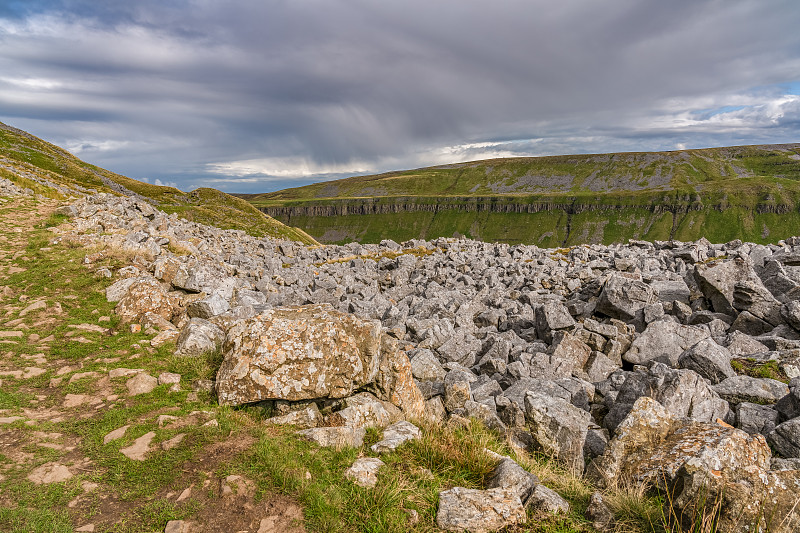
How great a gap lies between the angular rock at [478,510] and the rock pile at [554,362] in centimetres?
17

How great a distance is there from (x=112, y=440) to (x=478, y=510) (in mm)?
6829

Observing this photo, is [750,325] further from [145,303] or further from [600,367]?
[145,303]

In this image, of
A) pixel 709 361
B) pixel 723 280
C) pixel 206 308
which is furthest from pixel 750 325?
pixel 206 308

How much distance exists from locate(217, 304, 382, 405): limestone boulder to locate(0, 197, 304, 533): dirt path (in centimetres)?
76

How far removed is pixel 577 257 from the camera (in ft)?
137

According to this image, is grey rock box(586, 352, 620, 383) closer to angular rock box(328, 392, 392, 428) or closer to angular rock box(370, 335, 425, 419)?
angular rock box(370, 335, 425, 419)

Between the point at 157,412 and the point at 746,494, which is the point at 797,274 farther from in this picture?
the point at 157,412

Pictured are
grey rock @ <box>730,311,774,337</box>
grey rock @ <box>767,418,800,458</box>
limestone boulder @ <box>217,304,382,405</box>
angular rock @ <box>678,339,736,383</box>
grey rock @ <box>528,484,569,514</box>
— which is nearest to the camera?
grey rock @ <box>528,484,569,514</box>

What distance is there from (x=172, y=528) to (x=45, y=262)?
18.9 metres

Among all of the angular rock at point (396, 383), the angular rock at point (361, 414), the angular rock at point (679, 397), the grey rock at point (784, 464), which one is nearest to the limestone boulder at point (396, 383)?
the angular rock at point (396, 383)

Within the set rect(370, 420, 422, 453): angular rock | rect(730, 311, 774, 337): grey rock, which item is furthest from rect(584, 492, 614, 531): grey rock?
rect(730, 311, 774, 337): grey rock

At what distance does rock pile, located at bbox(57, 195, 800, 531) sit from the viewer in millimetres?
7609

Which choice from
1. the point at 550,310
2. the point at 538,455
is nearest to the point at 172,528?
the point at 538,455

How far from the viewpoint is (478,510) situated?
249 inches
